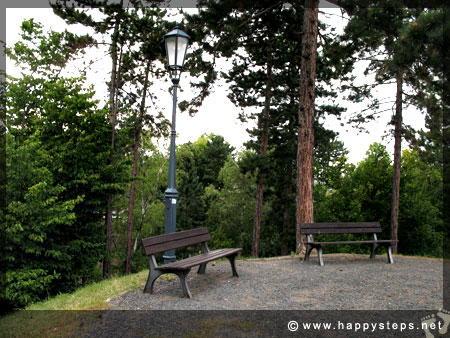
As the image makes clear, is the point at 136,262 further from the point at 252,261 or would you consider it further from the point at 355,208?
the point at 252,261

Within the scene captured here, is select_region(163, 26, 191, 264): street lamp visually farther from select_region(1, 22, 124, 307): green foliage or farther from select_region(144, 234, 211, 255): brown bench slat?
select_region(1, 22, 124, 307): green foliage

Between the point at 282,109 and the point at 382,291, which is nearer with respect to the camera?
the point at 382,291

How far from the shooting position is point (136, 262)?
1224 inches

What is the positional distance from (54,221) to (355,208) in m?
22.5

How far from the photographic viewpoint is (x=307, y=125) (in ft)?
31.7

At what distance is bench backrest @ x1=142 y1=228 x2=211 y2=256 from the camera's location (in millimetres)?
5277

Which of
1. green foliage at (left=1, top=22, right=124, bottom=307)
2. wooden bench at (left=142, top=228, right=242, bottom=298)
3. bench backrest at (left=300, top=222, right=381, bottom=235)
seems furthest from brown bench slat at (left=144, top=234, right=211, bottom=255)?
green foliage at (left=1, top=22, right=124, bottom=307)

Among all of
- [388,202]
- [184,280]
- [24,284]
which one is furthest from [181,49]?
[388,202]

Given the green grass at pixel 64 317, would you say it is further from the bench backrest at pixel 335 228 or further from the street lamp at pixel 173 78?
the bench backrest at pixel 335 228

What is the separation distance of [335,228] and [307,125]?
9.49 ft

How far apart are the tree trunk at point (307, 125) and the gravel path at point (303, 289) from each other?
176 centimetres

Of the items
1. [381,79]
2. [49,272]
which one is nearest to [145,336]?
[49,272]

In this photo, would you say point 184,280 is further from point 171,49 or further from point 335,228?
point 171,49

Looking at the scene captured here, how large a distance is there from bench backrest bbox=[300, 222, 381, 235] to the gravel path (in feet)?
2.30
